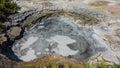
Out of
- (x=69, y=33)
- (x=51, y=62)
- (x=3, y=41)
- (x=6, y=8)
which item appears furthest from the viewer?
(x=6, y=8)

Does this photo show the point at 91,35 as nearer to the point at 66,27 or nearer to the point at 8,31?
the point at 66,27

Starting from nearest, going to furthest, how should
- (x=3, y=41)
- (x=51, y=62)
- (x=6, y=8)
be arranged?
(x=51, y=62), (x=3, y=41), (x=6, y=8)

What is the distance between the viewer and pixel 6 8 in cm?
1006

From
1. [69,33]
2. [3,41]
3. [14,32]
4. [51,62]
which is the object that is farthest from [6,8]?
[51,62]

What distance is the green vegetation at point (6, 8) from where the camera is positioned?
32.2ft

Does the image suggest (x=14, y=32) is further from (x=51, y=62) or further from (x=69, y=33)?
(x=51, y=62)

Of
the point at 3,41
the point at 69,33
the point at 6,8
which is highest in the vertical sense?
the point at 6,8

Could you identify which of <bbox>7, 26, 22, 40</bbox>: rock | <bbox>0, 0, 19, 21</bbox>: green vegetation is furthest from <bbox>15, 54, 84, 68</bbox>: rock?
<bbox>0, 0, 19, 21</bbox>: green vegetation

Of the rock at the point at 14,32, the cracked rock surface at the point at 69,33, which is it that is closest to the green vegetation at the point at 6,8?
the cracked rock surface at the point at 69,33

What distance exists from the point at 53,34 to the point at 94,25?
143 centimetres

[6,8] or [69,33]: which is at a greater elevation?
[6,8]

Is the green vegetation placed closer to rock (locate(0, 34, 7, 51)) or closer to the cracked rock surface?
the cracked rock surface

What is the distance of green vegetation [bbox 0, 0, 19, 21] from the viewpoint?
9821 millimetres

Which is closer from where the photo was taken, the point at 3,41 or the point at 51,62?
the point at 51,62
